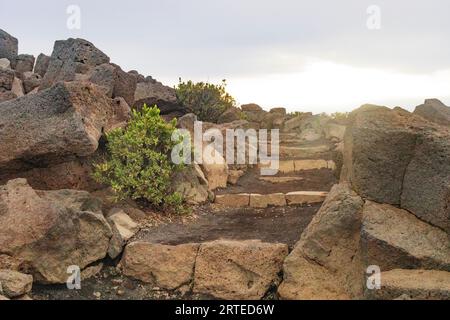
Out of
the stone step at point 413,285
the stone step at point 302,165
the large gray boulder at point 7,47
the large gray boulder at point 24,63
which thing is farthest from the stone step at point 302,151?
the large gray boulder at point 7,47

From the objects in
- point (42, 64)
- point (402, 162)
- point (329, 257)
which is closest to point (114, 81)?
point (329, 257)

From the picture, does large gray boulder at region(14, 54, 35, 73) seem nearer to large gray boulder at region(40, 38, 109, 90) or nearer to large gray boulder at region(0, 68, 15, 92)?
large gray boulder at region(40, 38, 109, 90)

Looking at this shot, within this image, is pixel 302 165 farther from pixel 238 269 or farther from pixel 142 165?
pixel 238 269

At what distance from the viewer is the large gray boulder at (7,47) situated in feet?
88.1

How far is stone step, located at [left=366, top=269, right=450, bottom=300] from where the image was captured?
599cm

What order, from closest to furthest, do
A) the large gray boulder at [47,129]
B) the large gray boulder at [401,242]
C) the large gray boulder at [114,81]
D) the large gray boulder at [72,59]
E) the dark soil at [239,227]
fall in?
the large gray boulder at [401,242]
the dark soil at [239,227]
the large gray boulder at [47,129]
the large gray boulder at [114,81]
the large gray boulder at [72,59]

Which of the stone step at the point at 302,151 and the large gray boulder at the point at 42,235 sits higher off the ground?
the stone step at the point at 302,151

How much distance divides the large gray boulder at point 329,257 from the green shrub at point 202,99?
13075 millimetres

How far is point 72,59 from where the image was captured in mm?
18578

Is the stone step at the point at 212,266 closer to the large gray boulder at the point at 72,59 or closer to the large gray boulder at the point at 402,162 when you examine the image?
the large gray boulder at the point at 402,162

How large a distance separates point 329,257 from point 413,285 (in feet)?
5.32

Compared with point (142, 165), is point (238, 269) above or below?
below

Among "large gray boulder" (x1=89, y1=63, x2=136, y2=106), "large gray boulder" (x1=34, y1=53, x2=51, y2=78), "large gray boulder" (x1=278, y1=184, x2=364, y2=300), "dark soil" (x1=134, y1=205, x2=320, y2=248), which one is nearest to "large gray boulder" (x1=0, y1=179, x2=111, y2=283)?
"dark soil" (x1=134, y1=205, x2=320, y2=248)

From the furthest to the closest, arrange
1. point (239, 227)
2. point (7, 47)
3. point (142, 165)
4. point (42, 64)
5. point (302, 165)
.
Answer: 1. point (7, 47)
2. point (42, 64)
3. point (302, 165)
4. point (142, 165)
5. point (239, 227)
